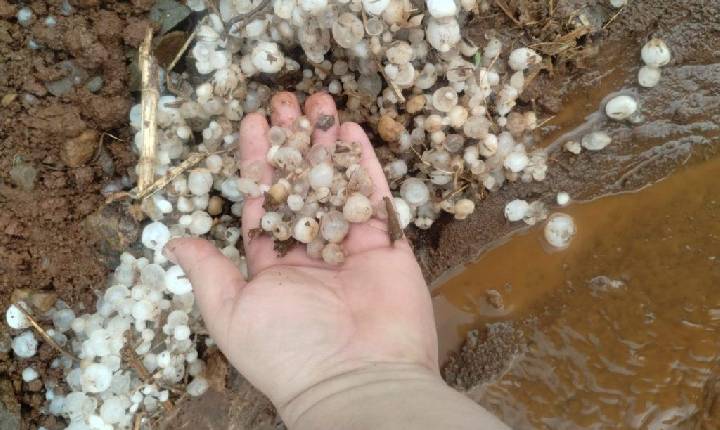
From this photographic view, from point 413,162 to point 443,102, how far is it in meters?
0.28

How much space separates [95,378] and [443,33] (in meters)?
1.70

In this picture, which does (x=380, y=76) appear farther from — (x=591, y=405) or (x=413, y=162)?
(x=591, y=405)

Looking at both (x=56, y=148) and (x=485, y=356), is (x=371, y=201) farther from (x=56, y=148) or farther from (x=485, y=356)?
(x=56, y=148)

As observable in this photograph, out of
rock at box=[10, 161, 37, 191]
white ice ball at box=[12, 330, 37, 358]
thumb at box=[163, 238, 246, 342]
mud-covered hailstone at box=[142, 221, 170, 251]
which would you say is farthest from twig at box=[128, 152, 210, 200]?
white ice ball at box=[12, 330, 37, 358]

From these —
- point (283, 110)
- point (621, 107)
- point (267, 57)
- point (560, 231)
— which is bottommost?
point (560, 231)

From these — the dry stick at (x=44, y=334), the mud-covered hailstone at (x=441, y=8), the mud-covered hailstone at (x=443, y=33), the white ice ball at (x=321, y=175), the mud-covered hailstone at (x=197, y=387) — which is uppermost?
the mud-covered hailstone at (x=441, y=8)

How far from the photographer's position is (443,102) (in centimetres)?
246

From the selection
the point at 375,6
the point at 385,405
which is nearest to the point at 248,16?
the point at 375,6

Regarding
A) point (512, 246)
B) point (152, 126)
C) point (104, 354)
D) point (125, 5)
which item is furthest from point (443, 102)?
point (104, 354)

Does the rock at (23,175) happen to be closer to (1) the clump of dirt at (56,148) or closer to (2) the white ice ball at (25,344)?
(1) the clump of dirt at (56,148)

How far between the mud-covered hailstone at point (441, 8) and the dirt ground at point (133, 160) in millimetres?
357

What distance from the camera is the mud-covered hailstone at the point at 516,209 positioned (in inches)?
101

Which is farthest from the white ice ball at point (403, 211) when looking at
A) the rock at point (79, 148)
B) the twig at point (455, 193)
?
the rock at point (79, 148)

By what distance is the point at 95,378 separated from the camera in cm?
238
